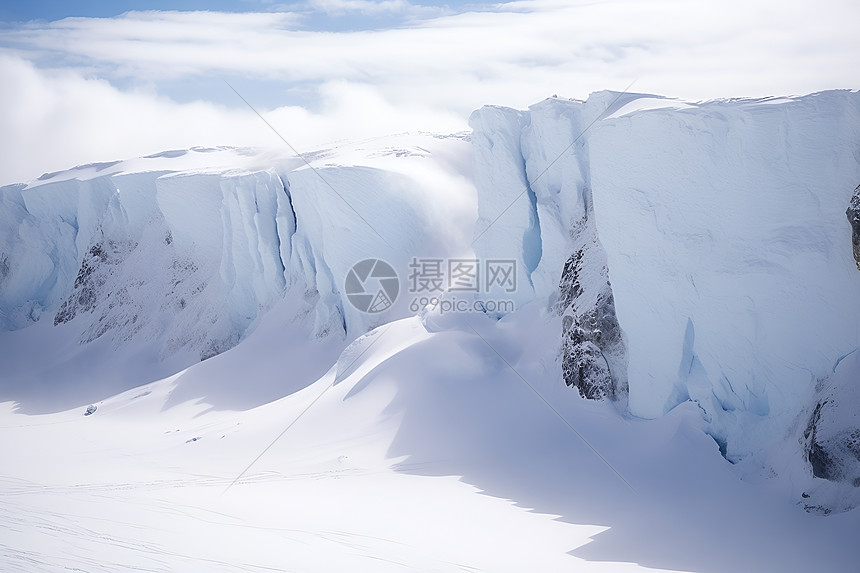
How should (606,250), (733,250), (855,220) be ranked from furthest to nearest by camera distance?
(606,250) < (733,250) < (855,220)

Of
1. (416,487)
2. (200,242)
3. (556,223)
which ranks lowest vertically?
(416,487)

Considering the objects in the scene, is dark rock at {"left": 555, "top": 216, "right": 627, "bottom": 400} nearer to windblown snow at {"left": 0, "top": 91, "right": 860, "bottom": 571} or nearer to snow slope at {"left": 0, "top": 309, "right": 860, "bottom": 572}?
windblown snow at {"left": 0, "top": 91, "right": 860, "bottom": 571}

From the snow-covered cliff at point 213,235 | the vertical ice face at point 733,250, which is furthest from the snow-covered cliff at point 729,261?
the snow-covered cliff at point 213,235

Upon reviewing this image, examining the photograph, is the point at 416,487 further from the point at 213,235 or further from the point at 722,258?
the point at 213,235

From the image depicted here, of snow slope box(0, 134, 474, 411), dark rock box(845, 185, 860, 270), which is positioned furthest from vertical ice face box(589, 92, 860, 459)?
snow slope box(0, 134, 474, 411)

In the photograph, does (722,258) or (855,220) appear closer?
(855,220)

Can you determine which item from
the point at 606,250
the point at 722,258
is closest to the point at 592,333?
the point at 606,250

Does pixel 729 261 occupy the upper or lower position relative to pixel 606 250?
upper
